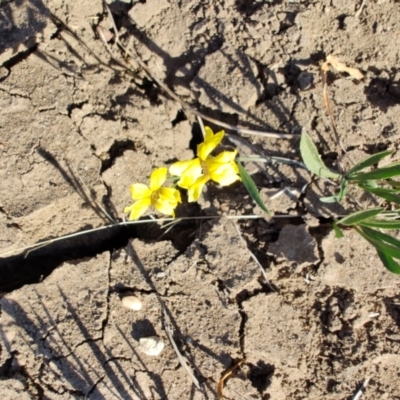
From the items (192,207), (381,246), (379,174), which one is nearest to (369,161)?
(379,174)

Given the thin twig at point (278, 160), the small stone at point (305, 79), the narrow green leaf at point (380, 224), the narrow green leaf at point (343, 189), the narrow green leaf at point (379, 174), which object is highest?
the small stone at point (305, 79)

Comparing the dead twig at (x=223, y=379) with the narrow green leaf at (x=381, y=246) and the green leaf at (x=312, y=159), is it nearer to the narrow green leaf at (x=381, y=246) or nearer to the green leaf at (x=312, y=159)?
the narrow green leaf at (x=381, y=246)

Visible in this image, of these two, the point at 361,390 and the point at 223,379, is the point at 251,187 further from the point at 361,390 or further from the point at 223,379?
the point at 361,390

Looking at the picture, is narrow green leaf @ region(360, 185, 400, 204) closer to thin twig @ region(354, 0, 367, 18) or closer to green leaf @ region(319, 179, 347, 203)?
green leaf @ region(319, 179, 347, 203)

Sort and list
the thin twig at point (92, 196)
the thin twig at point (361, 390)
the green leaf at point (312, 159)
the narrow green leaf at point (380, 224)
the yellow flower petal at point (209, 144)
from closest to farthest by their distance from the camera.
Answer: the yellow flower petal at point (209, 144)
the narrow green leaf at point (380, 224)
the green leaf at point (312, 159)
the thin twig at point (361, 390)
the thin twig at point (92, 196)

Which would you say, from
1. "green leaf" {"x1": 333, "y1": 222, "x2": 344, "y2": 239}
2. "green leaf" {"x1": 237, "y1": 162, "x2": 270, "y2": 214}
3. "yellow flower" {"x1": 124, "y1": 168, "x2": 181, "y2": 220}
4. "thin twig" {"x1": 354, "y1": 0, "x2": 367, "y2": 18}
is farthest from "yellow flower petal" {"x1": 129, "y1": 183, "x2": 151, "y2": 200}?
"thin twig" {"x1": 354, "y1": 0, "x2": 367, "y2": 18}

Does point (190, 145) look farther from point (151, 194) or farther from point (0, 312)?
point (0, 312)

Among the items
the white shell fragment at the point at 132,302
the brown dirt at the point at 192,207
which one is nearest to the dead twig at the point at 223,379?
the brown dirt at the point at 192,207

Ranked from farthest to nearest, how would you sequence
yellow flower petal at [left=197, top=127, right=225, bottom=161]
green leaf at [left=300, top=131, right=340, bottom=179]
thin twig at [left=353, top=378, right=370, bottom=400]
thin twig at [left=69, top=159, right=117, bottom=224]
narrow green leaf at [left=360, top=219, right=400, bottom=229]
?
thin twig at [left=69, top=159, right=117, bottom=224] → thin twig at [left=353, top=378, right=370, bottom=400] → green leaf at [left=300, top=131, right=340, bottom=179] → narrow green leaf at [left=360, top=219, right=400, bottom=229] → yellow flower petal at [left=197, top=127, right=225, bottom=161]
